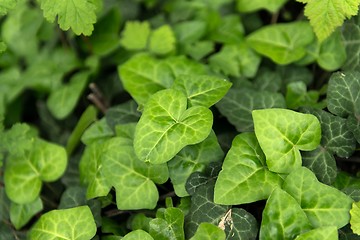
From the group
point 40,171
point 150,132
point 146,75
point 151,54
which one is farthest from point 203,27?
point 40,171

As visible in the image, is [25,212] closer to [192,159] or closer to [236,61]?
[192,159]

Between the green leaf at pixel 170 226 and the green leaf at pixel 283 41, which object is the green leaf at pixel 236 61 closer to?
the green leaf at pixel 283 41

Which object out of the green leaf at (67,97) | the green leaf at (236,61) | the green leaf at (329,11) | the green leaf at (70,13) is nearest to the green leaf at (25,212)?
the green leaf at (67,97)

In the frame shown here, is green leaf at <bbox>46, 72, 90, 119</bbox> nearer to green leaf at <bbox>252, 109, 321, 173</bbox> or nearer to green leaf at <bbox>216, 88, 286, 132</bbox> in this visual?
green leaf at <bbox>216, 88, 286, 132</bbox>

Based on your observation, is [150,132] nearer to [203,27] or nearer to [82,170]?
[82,170]

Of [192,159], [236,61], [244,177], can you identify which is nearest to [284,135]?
[244,177]

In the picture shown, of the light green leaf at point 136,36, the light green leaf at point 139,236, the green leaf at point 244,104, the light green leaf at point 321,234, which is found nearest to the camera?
the light green leaf at point 321,234
